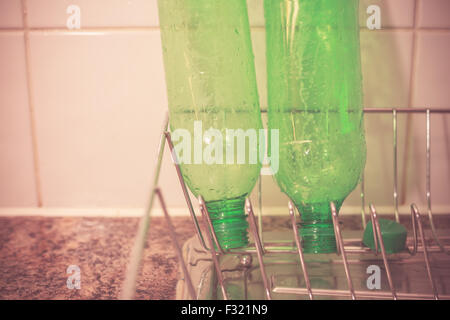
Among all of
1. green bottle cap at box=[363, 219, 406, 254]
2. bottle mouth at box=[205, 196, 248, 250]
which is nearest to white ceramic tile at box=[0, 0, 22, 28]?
bottle mouth at box=[205, 196, 248, 250]

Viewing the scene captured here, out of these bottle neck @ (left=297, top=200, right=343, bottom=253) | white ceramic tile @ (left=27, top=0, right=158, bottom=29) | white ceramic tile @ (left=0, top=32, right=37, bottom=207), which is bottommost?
Answer: bottle neck @ (left=297, top=200, right=343, bottom=253)

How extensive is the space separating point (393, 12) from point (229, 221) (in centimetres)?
33

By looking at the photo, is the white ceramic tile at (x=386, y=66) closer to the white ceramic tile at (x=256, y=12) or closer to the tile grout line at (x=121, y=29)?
the tile grout line at (x=121, y=29)

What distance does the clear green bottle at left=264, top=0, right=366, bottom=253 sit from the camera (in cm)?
33

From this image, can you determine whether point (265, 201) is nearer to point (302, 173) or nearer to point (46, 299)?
point (302, 173)

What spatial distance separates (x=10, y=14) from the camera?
1.52 feet

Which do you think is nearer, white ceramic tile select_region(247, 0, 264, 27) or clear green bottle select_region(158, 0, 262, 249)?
clear green bottle select_region(158, 0, 262, 249)

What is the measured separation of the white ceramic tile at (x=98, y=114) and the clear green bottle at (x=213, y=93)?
5.4 inches

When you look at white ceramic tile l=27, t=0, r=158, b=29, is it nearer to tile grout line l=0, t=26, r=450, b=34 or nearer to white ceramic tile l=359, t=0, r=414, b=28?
tile grout line l=0, t=26, r=450, b=34

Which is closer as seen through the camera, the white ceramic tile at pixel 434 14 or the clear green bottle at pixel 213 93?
the clear green bottle at pixel 213 93

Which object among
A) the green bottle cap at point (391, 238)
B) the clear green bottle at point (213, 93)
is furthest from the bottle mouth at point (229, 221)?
the green bottle cap at point (391, 238)

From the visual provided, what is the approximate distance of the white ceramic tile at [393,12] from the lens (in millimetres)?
443

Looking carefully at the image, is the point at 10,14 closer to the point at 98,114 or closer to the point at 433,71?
the point at 98,114

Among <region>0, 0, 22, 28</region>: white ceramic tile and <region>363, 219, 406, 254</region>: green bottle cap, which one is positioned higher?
<region>0, 0, 22, 28</region>: white ceramic tile
